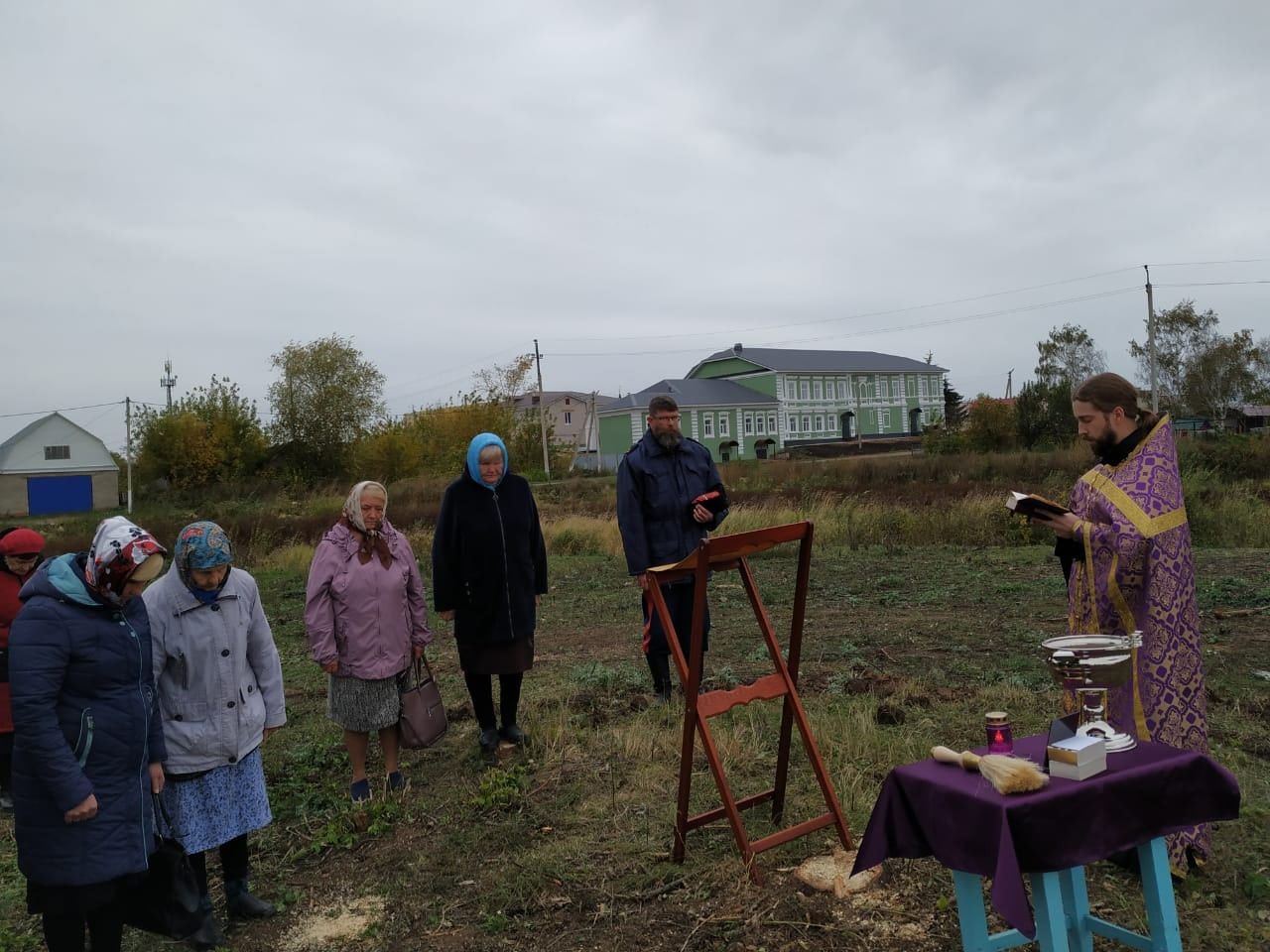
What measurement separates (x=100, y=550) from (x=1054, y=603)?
→ 9.08 metres

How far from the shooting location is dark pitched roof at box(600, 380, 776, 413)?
7250 cm

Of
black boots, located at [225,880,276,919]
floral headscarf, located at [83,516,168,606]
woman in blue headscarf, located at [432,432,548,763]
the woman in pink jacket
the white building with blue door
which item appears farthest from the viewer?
the white building with blue door

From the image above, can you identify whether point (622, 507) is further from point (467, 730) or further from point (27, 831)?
point (27, 831)

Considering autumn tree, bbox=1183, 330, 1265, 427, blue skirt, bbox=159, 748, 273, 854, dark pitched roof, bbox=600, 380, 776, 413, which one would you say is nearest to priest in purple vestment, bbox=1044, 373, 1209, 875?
blue skirt, bbox=159, 748, 273, 854

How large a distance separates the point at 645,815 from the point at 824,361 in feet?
255

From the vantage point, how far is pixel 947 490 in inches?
992

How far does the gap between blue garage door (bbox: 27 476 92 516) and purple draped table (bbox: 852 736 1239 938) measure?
68.1m

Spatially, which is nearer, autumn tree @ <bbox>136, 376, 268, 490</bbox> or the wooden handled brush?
the wooden handled brush

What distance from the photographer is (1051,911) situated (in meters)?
2.77

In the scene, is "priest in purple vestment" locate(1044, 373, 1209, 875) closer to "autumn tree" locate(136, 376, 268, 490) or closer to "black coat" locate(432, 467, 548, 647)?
"black coat" locate(432, 467, 548, 647)

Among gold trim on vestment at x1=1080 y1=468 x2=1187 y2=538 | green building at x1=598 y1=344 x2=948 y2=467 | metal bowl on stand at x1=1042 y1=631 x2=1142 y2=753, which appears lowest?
metal bowl on stand at x1=1042 y1=631 x2=1142 y2=753

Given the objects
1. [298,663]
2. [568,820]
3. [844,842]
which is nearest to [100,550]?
[568,820]

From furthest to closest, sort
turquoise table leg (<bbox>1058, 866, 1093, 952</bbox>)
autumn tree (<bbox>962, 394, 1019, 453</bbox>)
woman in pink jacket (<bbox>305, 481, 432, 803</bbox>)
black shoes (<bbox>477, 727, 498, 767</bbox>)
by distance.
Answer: autumn tree (<bbox>962, 394, 1019, 453</bbox>) < black shoes (<bbox>477, 727, 498, 767</bbox>) < woman in pink jacket (<bbox>305, 481, 432, 803</bbox>) < turquoise table leg (<bbox>1058, 866, 1093, 952</bbox>)

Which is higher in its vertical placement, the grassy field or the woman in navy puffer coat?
the woman in navy puffer coat
